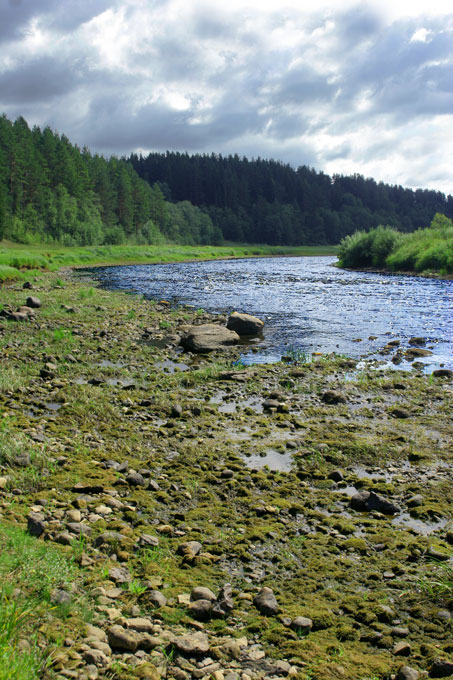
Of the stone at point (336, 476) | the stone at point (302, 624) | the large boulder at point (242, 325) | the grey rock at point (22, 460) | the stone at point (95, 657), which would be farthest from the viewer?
the large boulder at point (242, 325)

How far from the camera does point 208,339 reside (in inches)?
754

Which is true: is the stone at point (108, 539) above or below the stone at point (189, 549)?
above

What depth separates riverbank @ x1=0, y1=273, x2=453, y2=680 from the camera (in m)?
4.29

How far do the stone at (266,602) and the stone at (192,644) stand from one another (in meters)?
0.74

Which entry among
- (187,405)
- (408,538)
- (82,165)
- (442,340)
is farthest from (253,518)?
(82,165)

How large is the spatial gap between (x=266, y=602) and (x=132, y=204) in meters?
131

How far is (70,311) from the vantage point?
24781 mm

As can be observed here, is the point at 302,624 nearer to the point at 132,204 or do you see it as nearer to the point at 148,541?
the point at 148,541

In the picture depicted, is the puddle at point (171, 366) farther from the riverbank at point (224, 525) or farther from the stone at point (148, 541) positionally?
the stone at point (148, 541)

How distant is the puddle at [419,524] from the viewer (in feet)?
22.4

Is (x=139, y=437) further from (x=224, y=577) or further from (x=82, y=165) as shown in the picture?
(x=82, y=165)

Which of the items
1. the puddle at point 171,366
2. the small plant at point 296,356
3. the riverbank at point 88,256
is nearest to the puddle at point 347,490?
the puddle at point 171,366

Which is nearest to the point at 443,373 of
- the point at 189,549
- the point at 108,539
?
the point at 189,549

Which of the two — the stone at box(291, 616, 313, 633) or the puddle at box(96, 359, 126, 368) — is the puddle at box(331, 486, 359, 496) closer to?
the stone at box(291, 616, 313, 633)
